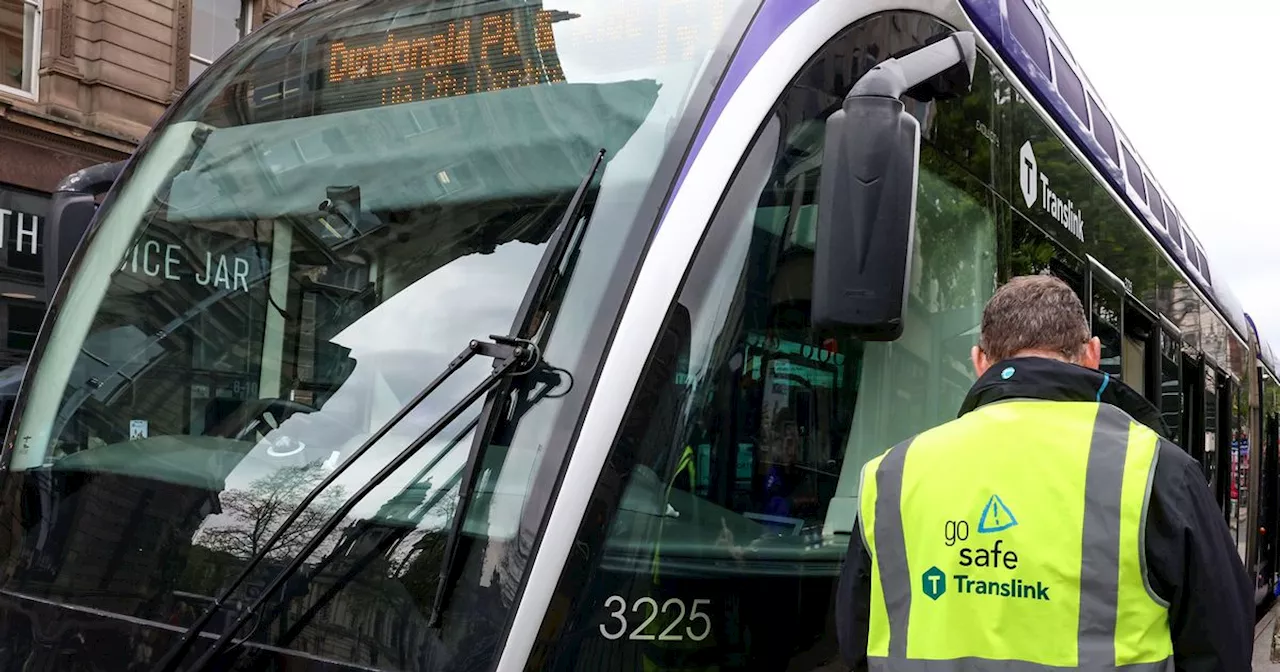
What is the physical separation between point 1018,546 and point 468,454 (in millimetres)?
1079

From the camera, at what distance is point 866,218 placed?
254 cm

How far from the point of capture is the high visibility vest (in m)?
1.99

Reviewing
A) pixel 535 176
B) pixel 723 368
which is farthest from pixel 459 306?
pixel 723 368

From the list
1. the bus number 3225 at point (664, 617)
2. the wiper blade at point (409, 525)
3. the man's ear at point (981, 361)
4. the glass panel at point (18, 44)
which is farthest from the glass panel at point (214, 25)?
the man's ear at point (981, 361)

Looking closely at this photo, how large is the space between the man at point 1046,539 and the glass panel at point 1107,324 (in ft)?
9.16

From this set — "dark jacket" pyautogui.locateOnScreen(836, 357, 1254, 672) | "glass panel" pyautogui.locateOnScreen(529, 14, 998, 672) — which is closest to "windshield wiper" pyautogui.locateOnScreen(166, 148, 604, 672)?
"glass panel" pyautogui.locateOnScreen(529, 14, 998, 672)

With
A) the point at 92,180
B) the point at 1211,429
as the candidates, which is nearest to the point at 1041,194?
the point at 92,180

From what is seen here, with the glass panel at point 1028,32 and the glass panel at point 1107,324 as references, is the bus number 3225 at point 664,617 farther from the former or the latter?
the glass panel at point 1107,324

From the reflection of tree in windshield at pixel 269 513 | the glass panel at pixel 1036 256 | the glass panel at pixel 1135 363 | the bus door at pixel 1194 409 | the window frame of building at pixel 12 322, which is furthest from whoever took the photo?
the window frame of building at pixel 12 322

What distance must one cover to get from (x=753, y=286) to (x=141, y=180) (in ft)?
6.28

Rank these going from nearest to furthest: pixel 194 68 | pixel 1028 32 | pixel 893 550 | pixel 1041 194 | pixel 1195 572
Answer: pixel 1195 572 → pixel 893 550 → pixel 1041 194 → pixel 1028 32 → pixel 194 68

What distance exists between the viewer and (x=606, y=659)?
243cm

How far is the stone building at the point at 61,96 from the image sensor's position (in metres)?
15.0

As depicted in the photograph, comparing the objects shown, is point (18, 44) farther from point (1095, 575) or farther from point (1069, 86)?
point (1095, 575)
